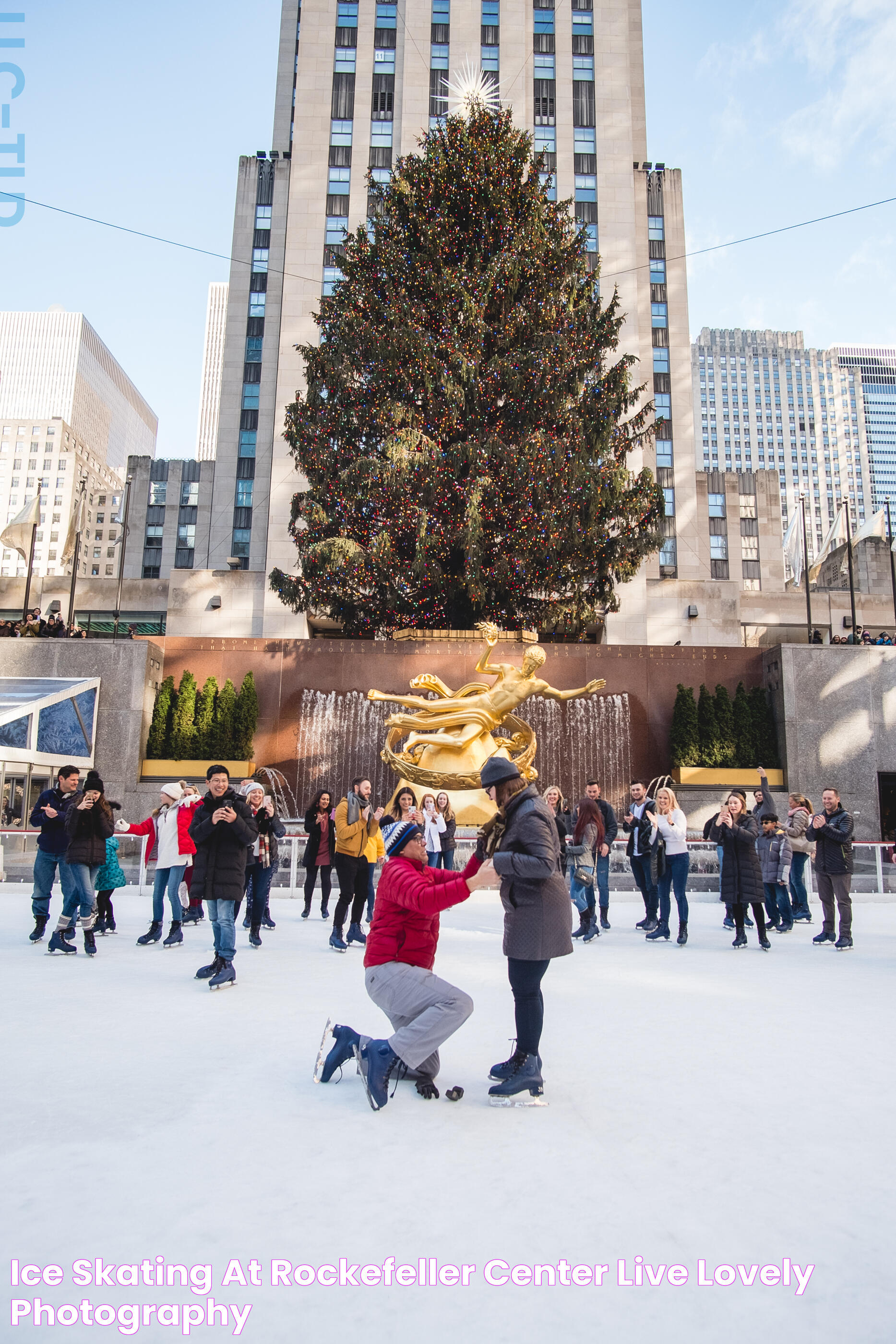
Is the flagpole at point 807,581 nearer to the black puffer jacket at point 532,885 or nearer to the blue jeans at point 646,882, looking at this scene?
the blue jeans at point 646,882

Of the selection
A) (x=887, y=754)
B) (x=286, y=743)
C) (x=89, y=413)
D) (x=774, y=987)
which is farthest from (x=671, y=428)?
(x=89, y=413)

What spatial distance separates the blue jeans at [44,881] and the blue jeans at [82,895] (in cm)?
10

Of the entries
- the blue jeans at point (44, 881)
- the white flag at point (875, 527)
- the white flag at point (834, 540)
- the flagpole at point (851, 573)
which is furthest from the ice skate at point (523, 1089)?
the white flag at point (875, 527)

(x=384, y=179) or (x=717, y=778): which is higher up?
(x=384, y=179)

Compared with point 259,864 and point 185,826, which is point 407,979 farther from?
point 259,864

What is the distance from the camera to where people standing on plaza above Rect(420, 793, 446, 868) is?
11977mm

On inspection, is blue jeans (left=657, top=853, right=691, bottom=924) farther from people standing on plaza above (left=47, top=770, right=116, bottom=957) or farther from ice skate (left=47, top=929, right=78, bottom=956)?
ice skate (left=47, top=929, right=78, bottom=956)

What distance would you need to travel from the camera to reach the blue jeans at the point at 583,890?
9.51 m

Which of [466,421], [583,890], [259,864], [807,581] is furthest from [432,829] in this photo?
[807,581]

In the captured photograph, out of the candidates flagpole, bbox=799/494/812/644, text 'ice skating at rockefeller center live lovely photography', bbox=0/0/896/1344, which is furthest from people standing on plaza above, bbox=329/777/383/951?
flagpole, bbox=799/494/812/644

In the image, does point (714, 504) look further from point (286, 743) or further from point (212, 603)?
point (286, 743)

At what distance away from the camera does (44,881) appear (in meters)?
8.27

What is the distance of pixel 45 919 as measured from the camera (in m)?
8.45

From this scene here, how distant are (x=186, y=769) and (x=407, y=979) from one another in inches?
603
